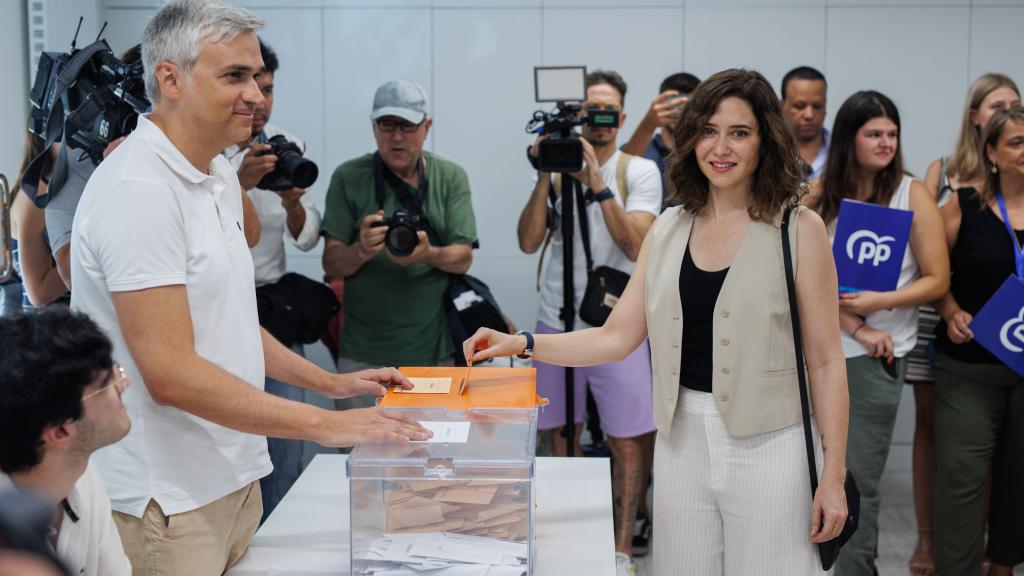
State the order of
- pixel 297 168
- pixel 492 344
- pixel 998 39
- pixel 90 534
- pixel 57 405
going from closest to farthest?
1. pixel 57 405
2. pixel 90 534
3. pixel 492 344
4. pixel 297 168
5. pixel 998 39

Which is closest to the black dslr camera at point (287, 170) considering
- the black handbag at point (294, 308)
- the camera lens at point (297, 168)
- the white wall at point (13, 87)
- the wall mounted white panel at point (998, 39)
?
the camera lens at point (297, 168)

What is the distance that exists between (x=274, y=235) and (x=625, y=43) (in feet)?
6.43

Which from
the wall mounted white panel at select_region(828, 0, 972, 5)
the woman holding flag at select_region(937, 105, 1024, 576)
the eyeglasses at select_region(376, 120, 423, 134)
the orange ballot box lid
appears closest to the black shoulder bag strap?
the eyeglasses at select_region(376, 120, 423, 134)

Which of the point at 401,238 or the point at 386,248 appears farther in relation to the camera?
the point at 386,248

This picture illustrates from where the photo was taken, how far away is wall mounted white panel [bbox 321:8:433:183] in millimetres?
4605

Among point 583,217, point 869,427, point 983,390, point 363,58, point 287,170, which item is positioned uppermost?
point 363,58

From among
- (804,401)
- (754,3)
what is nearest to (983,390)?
(804,401)

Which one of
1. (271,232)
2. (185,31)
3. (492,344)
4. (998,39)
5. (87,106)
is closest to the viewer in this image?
(185,31)

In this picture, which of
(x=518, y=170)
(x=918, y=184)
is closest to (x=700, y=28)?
(x=518, y=170)

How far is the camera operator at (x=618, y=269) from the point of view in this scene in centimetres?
357

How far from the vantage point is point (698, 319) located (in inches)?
85.7

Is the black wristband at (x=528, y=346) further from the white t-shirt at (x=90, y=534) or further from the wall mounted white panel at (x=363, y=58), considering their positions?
the wall mounted white panel at (x=363, y=58)

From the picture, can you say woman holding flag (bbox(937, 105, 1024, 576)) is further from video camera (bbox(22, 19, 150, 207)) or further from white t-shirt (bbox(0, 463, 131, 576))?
white t-shirt (bbox(0, 463, 131, 576))

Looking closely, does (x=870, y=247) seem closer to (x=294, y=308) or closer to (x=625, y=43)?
(x=625, y=43)
